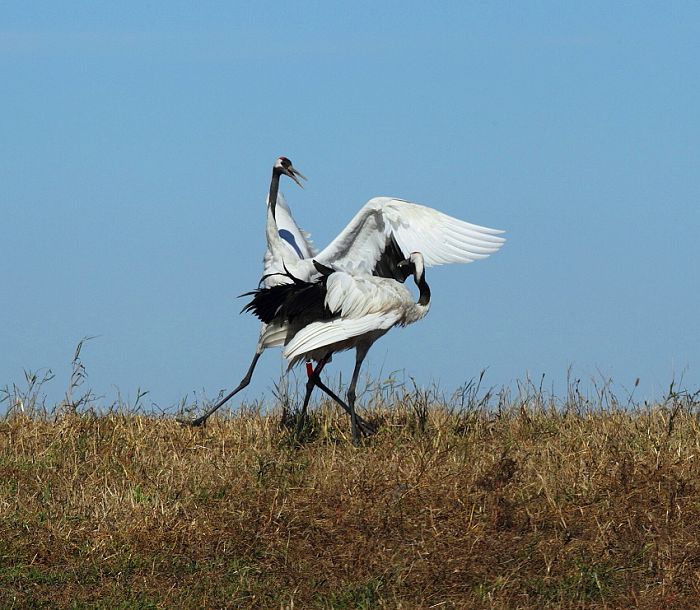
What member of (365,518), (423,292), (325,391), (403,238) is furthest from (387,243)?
(365,518)

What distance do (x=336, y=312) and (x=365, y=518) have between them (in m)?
2.40

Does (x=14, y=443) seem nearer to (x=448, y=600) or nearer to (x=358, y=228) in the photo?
(x=358, y=228)

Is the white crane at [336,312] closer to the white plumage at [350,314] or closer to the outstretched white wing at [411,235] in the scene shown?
the white plumage at [350,314]

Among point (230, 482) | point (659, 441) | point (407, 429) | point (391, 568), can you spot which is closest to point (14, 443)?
point (230, 482)

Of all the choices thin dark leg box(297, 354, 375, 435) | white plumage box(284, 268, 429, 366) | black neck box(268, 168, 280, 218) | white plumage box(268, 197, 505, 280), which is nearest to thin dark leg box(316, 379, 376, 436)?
thin dark leg box(297, 354, 375, 435)

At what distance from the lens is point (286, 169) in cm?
1086

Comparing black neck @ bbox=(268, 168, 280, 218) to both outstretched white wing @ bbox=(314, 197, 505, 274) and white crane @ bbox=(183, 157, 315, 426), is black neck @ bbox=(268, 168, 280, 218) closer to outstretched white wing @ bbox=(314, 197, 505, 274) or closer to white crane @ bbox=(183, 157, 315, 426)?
white crane @ bbox=(183, 157, 315, 426)

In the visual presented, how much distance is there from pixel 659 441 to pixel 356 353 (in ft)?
8.03

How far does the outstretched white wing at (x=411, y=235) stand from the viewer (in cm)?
952

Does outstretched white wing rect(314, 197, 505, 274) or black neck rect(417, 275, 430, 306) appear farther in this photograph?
outstretched white wing rect(314, 197, 505, 274)

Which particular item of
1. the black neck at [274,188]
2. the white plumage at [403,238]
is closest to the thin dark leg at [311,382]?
the white plumage at [403,238]

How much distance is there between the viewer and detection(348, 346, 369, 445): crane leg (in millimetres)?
8461

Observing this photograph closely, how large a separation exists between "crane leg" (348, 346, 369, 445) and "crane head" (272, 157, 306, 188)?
2.56 meters

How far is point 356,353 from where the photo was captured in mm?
8914
